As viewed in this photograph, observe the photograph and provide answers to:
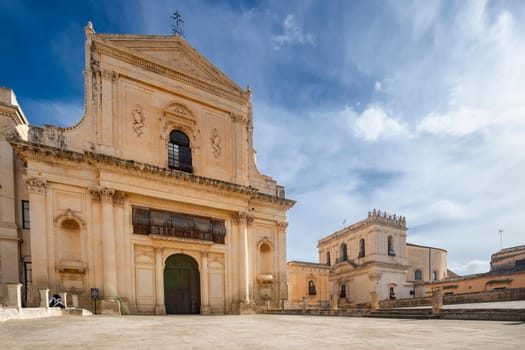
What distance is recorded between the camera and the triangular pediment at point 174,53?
19291mm

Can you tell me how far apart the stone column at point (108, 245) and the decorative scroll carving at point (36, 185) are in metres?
2.53

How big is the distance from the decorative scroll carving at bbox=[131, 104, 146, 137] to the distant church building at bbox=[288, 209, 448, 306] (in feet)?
68.6

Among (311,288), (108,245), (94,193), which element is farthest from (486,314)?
(311,288)

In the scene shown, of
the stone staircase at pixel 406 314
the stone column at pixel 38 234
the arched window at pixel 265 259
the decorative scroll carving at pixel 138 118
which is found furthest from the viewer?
the arched window at pixel 265 259

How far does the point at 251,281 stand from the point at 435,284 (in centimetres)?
2582

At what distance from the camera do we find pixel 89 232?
54.0ft

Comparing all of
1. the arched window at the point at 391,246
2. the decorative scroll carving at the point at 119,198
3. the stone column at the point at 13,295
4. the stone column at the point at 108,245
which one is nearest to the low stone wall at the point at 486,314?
the stone column at the point at 108,245

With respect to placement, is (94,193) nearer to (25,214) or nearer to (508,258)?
(25,214)

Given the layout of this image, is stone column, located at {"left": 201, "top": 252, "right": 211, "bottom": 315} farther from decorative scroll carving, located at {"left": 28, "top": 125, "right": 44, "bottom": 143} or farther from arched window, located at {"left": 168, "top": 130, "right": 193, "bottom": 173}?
decorative scroll carving, located at {"left": 28, "top": 125, "right": 44, "bottom": 143}

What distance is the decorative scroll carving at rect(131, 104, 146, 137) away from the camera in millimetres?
18938

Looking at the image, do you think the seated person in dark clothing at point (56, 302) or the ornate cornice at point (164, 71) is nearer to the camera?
the seated person in dark clothing at point (56, 302)

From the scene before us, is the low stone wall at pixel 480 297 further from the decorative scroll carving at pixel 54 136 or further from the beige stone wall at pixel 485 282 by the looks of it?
the decorative scroll carving at pixel 54 136

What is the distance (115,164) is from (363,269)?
99.1 ft

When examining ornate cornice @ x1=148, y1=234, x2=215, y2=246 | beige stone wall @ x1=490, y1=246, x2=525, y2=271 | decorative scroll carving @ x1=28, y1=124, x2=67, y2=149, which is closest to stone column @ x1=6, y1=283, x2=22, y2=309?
ornate cornice @ x1=148, y1=234, x2=215, y2=246
